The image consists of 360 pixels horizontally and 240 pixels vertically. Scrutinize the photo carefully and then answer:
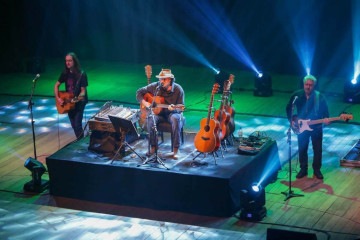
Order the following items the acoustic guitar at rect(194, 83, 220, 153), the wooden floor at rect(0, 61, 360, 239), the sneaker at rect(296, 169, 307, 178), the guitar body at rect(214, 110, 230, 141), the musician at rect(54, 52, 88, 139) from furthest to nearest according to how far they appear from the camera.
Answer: the musician at rect(54, 52, 88, 139), the sneaker at rect(296, 169, 307, 178), the guitar body at rect(214, 110, 230, 141), the acoustic guitar at rect(194, 83, 220, 153), the wooden floor at rect(0, 61, 360, 239)

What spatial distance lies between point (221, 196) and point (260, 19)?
7.55 meters

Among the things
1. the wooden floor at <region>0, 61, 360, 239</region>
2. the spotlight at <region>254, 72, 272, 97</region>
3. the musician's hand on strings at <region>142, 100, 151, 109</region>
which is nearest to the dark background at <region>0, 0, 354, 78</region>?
the spotlight at <region>254, 72, 272, 97</region>

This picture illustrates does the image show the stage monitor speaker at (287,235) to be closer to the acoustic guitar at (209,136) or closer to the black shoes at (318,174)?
the acoustic guitar at (209,136)

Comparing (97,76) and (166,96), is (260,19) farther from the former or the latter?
(166,96)

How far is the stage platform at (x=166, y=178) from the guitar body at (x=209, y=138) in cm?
21

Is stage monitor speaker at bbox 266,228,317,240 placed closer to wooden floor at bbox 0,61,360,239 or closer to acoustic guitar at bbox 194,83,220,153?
wooden floor at bbox 0,61,360,239

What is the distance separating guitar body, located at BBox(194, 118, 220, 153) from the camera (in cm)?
909

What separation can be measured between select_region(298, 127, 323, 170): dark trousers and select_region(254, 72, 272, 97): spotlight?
454cm

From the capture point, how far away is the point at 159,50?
17.1 metres

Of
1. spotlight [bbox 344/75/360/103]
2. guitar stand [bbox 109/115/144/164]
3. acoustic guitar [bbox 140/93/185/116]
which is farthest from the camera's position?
spotlight [bbox 344/75/360/103]

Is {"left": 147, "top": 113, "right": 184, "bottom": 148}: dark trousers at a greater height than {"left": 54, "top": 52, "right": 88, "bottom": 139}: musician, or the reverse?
{"left": 54, "top": 52, "right": 88, "bottom": 139}: musician

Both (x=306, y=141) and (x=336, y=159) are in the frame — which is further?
(x=336, y=159)

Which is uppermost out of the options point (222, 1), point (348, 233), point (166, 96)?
point (222, 1)

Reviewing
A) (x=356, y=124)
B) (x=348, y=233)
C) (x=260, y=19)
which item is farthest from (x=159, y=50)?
(x=348, y=233)
